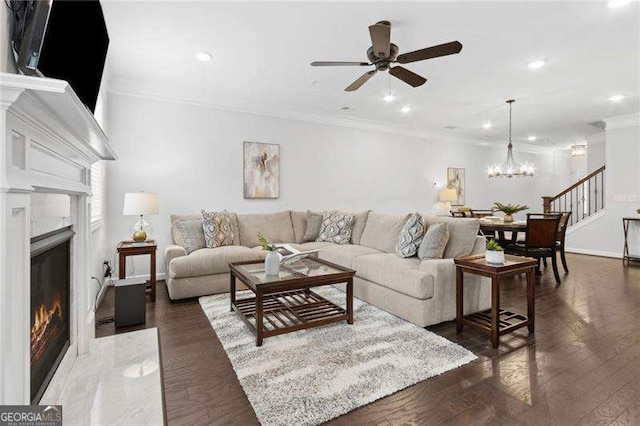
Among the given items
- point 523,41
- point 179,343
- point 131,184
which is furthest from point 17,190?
point 523,41

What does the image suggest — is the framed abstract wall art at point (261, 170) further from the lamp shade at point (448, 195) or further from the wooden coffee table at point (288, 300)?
the lamp shade at point (448, 195)

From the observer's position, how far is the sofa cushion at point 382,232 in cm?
381

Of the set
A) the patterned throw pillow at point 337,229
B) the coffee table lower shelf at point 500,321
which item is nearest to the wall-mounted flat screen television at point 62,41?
the coffee table lower shelf at point 500,321

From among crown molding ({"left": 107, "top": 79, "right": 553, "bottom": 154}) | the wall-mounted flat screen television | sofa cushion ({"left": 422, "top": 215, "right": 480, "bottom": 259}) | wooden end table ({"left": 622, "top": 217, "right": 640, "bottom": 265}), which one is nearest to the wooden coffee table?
sofa cushion ({"left": 422, "top": 215, "right": 480, "bottom": 259})

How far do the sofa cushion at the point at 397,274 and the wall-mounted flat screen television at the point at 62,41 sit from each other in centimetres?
256

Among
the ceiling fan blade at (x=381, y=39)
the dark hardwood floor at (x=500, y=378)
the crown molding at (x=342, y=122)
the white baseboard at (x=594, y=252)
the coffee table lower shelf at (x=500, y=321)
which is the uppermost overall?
the crown molding at (x=342, y=122)

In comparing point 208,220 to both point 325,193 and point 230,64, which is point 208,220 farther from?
point 325,193

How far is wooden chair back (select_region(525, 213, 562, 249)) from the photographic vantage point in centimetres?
425

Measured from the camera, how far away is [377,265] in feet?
10.3

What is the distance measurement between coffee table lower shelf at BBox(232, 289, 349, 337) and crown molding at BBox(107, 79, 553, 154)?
119 inches

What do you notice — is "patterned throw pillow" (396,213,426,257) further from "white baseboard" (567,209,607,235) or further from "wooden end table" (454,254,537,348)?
"white baseboard" (567,209,607,235)

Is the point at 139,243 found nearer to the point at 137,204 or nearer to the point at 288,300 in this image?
the point at 137,204

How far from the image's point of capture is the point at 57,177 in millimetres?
1423

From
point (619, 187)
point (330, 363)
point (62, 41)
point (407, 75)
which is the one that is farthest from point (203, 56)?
point (619, 187)
